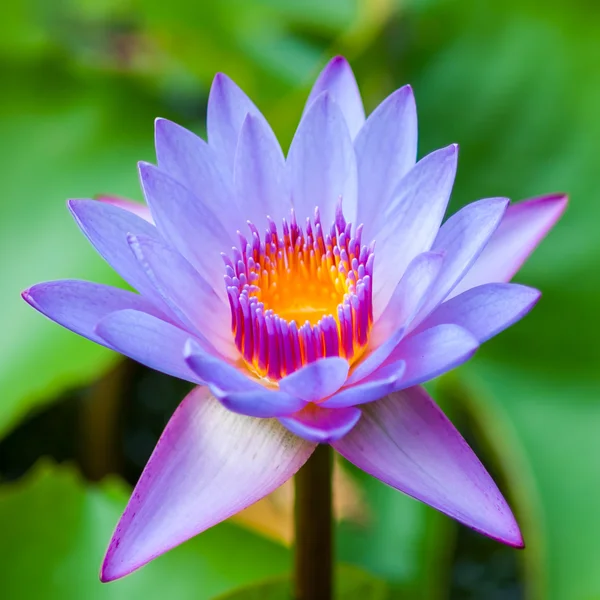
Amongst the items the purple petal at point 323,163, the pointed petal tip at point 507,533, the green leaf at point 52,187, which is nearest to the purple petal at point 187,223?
the purple petal at point 323,163

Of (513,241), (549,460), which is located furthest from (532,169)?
(513,241)

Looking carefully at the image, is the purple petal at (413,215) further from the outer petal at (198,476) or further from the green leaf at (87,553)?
the green leaf at (87,553)

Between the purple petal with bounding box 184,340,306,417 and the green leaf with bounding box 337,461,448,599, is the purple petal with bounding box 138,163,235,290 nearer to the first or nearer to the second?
the purple petal with bounding box 184,340,306,417

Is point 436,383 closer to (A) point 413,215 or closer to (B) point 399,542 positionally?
(B) point 399,542

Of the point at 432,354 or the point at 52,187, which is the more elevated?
the point at 432,354

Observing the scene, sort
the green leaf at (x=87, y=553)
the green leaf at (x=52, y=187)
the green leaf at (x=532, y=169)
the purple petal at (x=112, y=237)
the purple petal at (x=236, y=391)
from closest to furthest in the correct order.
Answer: the purple petal at (x=236, y=391) → the purple petal at (x=112, y=237) → the green leaf at (x=87, y=553) → the green leaf at (x=52, y=187) → the green leaf at (x=532, y=169)

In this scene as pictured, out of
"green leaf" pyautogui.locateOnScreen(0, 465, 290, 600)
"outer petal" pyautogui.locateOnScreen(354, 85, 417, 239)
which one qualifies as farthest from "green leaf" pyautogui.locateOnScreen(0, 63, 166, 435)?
"outer petal" pyautogui.locateOnScreen(354, 85, 417, 239)

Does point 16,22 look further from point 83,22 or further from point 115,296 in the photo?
point 115,296
